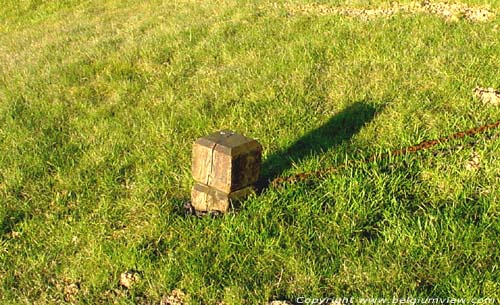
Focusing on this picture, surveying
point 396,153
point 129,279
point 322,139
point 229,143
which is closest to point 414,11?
point 322,139

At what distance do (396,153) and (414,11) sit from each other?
4915 mm

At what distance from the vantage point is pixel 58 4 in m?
16.3

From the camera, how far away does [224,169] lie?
3.74 metres

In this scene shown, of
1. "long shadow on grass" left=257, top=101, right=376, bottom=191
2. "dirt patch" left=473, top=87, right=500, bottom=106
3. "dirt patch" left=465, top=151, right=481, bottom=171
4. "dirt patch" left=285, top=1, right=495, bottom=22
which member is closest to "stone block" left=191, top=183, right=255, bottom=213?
"long shadow on grass" left=257, top=101, right=376, bottom=191

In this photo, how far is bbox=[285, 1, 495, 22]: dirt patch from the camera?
7.88 m

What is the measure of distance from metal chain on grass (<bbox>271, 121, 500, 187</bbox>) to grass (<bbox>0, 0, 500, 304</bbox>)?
9 centimetres

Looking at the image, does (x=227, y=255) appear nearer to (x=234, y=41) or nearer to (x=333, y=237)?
(x=333, y=237)

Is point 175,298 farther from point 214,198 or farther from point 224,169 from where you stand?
point 224,169

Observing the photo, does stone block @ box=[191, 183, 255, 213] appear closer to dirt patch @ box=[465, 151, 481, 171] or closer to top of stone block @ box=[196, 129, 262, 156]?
top of stone block @ box=[196, 129, 262, 156]

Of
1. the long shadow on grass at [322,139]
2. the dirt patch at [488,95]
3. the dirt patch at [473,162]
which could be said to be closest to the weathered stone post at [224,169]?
the long shadow on grass at [322,139]

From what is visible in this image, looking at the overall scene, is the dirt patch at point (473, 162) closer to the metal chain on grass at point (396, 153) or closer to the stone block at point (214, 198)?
the metal chain on grass at point (396, 153)

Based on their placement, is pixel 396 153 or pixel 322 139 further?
pixel 322 139

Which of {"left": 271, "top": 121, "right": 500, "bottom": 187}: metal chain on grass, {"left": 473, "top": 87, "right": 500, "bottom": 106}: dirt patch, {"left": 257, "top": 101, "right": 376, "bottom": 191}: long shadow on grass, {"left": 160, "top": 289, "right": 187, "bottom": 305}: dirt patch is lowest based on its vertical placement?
{"left": 160, "top": 289, "right": 187, "bottom": 305}: dirt patch

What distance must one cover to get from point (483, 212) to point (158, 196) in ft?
8.19
